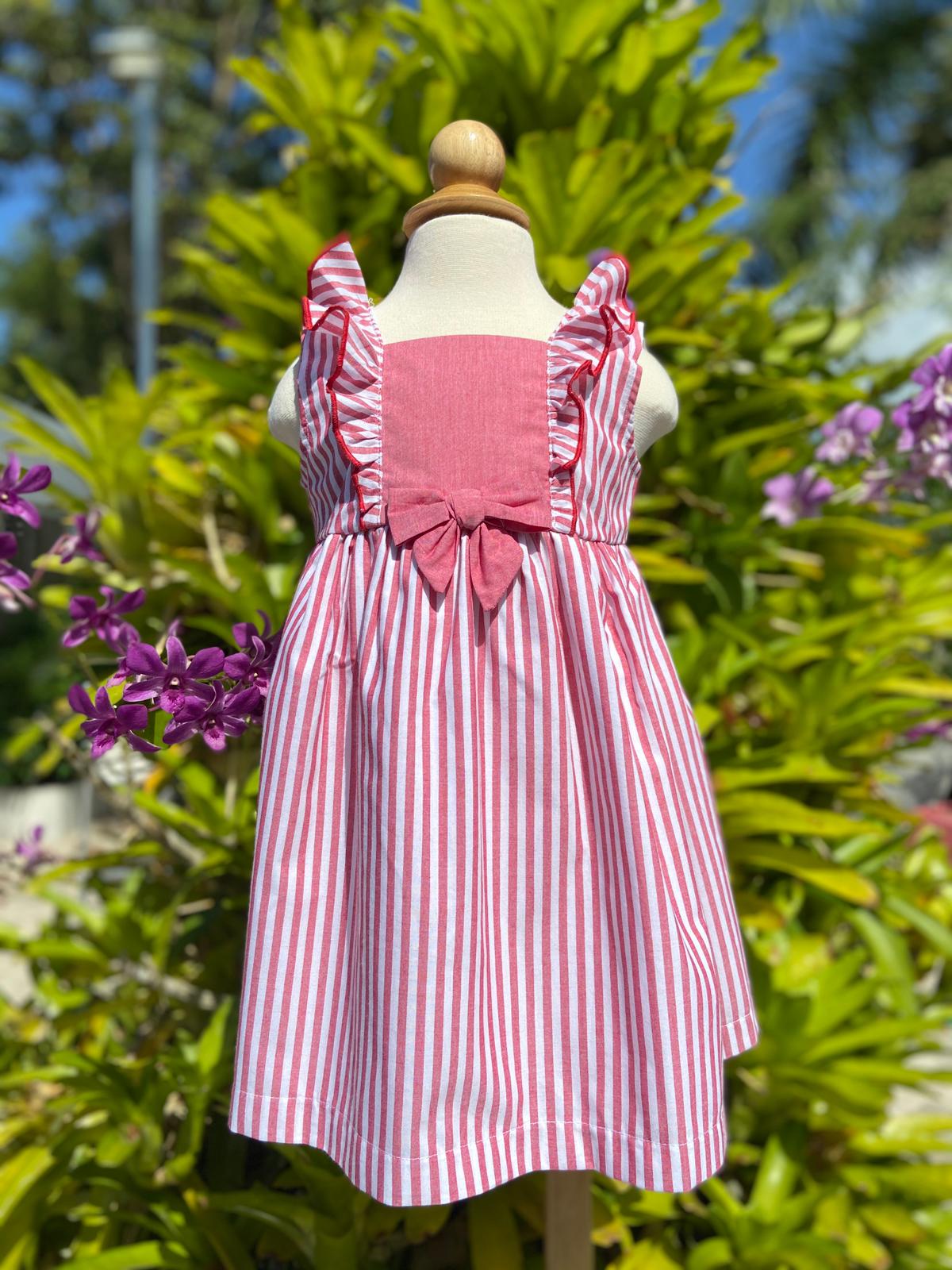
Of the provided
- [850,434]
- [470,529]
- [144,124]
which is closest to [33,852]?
[470,529]

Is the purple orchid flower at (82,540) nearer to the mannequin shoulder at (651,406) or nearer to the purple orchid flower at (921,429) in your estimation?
the mannequin shoulder at (651,406)

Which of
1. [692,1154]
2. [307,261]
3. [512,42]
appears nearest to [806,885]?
[692,1154]

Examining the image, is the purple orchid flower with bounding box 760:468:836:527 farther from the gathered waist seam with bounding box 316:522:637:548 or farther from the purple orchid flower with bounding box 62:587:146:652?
the purple orchid flower with bounding box 62:587:146:652

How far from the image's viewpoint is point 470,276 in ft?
2.99

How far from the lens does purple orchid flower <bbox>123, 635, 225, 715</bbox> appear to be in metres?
0.89

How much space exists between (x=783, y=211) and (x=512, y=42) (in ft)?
24.6

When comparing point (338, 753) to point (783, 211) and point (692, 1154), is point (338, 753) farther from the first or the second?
point (783, 211)

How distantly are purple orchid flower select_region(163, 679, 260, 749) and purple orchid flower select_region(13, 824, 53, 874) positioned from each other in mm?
838

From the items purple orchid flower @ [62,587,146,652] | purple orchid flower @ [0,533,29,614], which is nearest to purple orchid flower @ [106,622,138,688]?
purple orchid flower @ [62,587,146,652]

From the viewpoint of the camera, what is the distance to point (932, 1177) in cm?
140

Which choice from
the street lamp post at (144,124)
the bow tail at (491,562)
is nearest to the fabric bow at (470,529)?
the bow tail at (491,562)

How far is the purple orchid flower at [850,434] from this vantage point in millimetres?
1342

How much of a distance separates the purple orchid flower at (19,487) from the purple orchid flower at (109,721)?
0.31 meters

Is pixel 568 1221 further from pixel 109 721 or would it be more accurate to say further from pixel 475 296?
pixel 475 296
